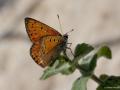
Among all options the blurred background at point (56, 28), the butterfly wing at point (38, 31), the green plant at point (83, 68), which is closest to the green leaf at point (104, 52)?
the green plant at point (83, 68)

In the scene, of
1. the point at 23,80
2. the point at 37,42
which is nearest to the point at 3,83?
the point at 23,80

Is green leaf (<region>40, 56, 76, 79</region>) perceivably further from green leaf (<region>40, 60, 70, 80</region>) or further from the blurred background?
the blurred background

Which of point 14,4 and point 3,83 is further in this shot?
point 14,4

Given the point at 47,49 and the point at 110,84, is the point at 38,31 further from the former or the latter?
the point at 110,84

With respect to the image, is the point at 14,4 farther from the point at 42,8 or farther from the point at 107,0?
the point at 107,0

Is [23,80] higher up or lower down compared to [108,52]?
lower down

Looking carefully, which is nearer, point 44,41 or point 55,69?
point 55,69

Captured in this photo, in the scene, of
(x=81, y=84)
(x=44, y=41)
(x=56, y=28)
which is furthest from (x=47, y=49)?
(x=56, y=28)
